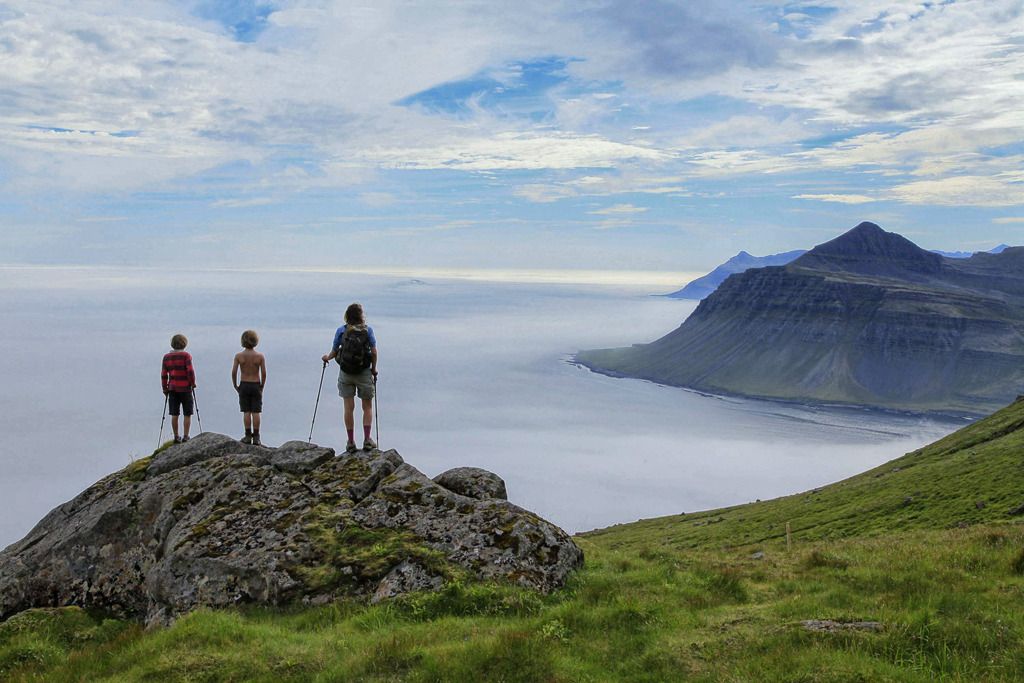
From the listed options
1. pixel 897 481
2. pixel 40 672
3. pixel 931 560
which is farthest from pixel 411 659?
pixel 897 481

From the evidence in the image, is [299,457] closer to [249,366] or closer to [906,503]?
[249,366]

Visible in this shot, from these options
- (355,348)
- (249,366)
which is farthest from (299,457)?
(249,366)

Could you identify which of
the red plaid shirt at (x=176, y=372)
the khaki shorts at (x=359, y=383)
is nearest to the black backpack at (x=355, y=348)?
the khaki shorts at (x=359, y=383)

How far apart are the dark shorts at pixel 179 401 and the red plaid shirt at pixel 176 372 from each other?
158 mm

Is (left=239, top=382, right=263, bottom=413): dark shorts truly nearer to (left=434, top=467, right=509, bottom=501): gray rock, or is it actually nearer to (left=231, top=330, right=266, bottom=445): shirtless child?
(left=231, top=330, right=266, bottom=445): shirtless child

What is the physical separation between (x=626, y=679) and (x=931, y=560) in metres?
8.31

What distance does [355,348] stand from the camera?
1662 cm

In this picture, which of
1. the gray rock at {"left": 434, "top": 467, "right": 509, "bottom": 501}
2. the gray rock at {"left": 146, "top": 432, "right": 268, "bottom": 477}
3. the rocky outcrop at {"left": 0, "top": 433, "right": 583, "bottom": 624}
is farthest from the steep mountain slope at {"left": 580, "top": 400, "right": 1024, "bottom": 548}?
the gray rock at {"left": 146, "top": 432, "right": 268, "bottom": 477}

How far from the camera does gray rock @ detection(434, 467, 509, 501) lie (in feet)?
48.5

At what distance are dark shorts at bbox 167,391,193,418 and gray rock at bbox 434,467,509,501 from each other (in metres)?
8.88

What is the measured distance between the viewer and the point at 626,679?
8.77 meters

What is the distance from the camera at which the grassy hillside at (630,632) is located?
28.1 ft

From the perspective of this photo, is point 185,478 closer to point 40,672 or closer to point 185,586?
point 185,586

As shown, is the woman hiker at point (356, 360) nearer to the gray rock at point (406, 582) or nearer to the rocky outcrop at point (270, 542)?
the rocky outcrop at point (270, 542)
